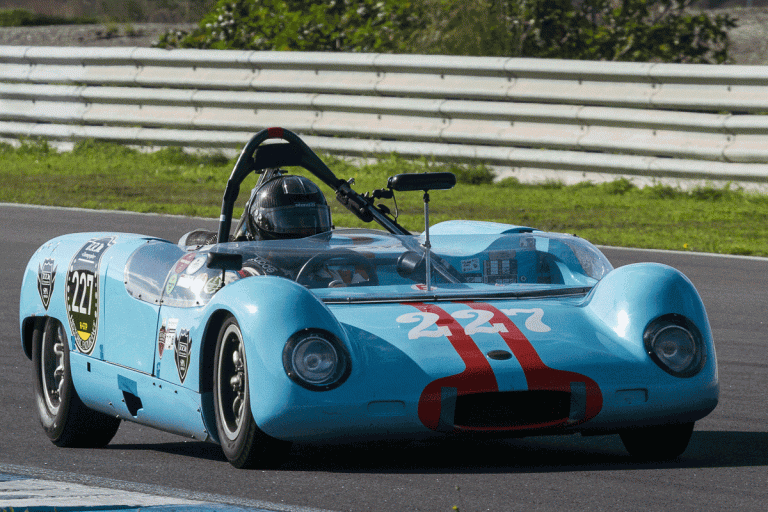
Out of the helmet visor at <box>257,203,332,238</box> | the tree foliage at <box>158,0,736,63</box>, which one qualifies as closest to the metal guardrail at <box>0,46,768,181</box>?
the tree foliage at <box>158,0,736,63</box>

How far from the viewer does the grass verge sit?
37.9ft

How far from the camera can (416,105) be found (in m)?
14.4

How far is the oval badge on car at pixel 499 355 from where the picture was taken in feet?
15.1

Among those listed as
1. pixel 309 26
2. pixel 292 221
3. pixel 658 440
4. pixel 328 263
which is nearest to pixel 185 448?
pixel 328 263

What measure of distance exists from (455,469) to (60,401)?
191 cm

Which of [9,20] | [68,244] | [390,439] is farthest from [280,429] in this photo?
[9,20]

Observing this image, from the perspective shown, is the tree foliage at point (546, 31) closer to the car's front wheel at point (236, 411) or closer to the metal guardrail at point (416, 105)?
the metal guardrail at point (416, 105)

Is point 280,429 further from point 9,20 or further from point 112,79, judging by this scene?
point 9,20

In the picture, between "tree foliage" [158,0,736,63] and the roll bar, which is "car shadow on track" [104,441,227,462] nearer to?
the roll bar

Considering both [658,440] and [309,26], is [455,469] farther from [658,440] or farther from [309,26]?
[309,26]

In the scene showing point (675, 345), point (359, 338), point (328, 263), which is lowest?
point (675, 345)

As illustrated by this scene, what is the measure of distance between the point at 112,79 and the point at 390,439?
501 inches

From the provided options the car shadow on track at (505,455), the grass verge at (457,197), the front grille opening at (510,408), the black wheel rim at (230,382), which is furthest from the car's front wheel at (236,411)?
the grass verge at (457,197)

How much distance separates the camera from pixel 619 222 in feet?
39.3
